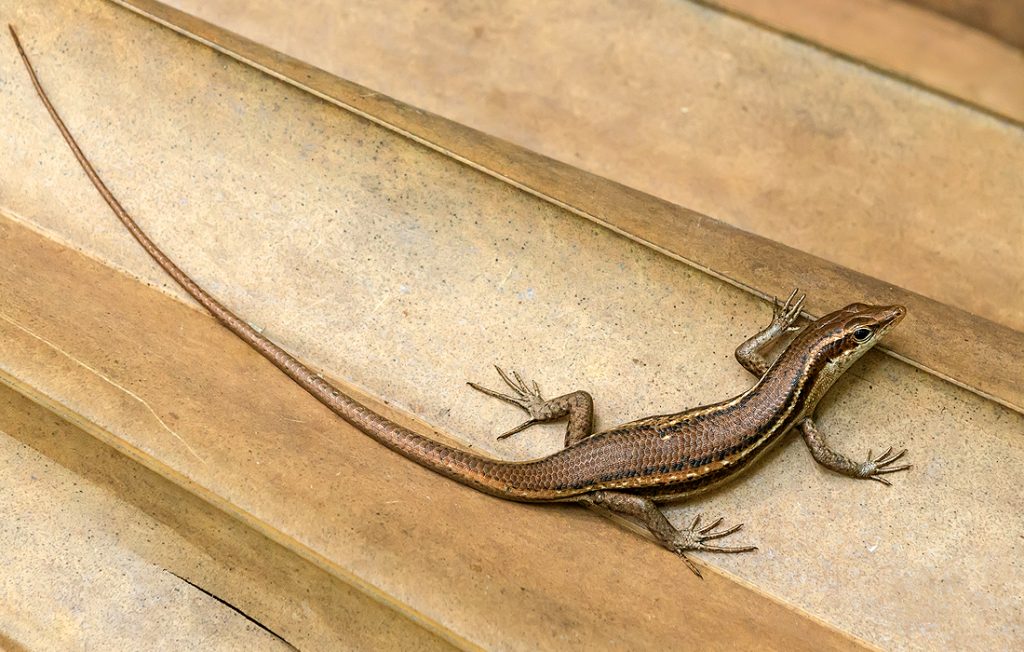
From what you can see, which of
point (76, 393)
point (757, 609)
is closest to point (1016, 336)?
point (757, 609)

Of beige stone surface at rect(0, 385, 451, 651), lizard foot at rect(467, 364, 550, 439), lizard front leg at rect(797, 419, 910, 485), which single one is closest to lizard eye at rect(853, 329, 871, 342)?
lizard front leg at rect(797, 419, 910, 485)

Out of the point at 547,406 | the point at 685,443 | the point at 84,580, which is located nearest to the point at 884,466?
the point at 685,443

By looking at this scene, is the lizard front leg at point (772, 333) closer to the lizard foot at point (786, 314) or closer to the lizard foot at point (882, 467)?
the lizard foot at point (786, 314)

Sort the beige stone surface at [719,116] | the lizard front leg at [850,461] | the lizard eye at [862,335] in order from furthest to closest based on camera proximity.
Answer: the beige stone surface at [719,116] → the lizard front leg at [850,461] → the lizard eye at [862,335]

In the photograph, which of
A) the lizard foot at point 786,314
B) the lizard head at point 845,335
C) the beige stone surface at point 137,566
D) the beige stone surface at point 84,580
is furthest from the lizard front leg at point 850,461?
the beige stone surface at point 84,580

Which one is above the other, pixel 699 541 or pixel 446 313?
pixel 446 313

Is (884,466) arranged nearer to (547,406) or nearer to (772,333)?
(772,333)
